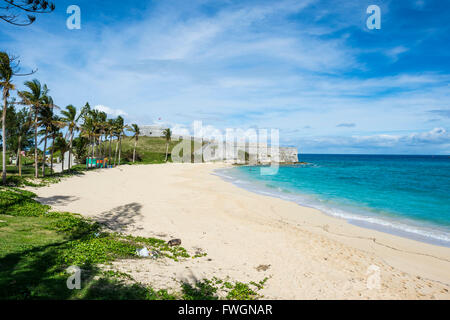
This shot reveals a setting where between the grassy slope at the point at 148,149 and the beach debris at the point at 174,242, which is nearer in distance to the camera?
the beach debris at the point at 174,242

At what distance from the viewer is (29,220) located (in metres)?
10.9

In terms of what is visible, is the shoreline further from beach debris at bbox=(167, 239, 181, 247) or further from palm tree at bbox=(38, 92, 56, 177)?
palm tree at bbox=(38, 92, 56, 177)

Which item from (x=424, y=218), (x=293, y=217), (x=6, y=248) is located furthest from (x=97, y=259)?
(x=424, y=218)

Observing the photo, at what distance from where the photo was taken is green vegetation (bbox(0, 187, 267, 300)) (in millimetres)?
5699

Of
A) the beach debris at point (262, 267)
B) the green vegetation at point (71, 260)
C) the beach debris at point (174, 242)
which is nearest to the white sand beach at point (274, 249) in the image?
the beach debris at point (262, 267)

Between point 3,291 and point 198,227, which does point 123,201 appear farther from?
point 3,291

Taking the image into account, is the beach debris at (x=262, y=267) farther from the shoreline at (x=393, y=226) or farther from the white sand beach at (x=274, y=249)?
the shoreline at (x=393, y=226)
